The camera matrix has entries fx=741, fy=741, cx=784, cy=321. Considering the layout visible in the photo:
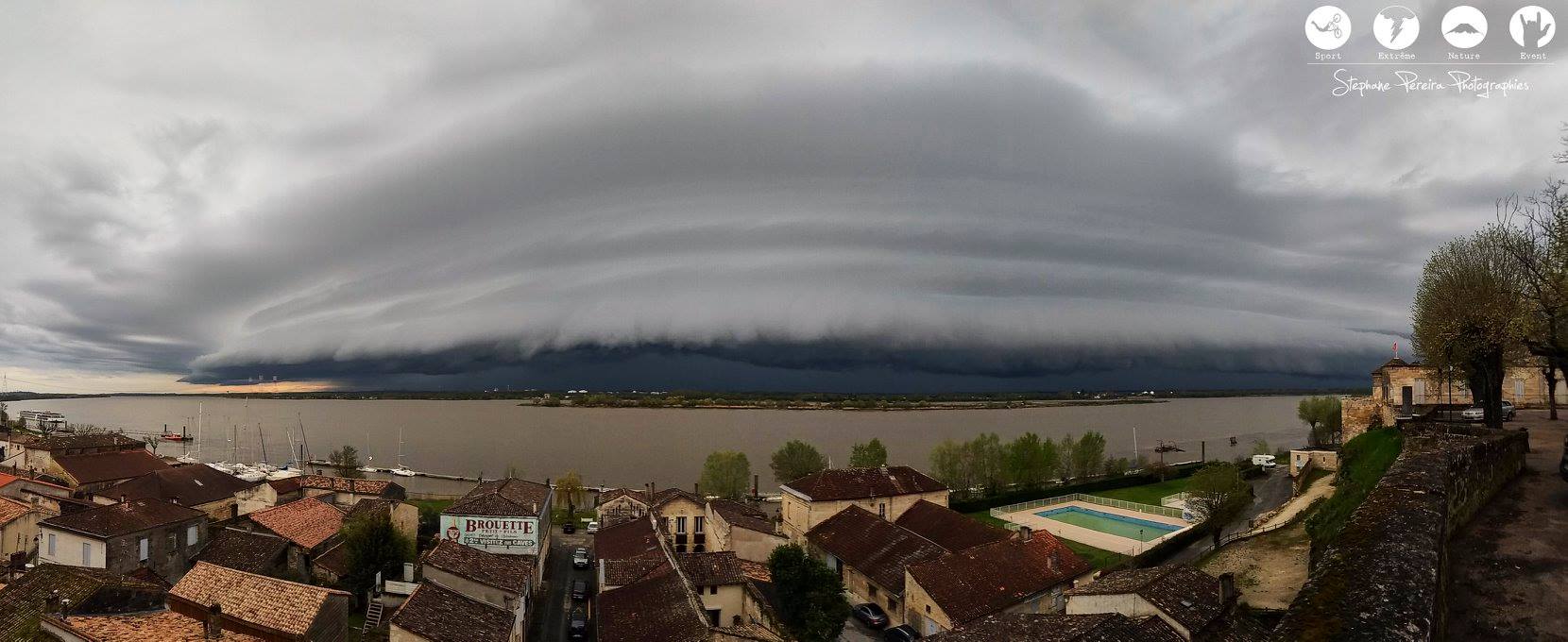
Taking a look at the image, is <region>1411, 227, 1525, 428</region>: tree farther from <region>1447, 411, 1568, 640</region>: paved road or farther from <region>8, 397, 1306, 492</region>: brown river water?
<region>8, 397, 1306, 492</region>: brown river water

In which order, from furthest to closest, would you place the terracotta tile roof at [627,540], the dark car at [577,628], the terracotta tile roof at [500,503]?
the terracotta tile roof at [500,503] < the terracotta tile roof at [627,540] < the dark car at [577,628]

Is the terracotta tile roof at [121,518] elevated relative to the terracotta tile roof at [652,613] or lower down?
elevated

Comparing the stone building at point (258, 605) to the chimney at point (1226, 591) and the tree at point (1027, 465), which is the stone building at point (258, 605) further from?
the tree at point (1027, 465)

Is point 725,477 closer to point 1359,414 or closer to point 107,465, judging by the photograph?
point 1359,414

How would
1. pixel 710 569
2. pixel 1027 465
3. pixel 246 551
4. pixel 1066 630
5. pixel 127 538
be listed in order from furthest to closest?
pixel 1027 465
pixel 246 551
pixel 127 538
pixel 710 569
pixel 1066 630

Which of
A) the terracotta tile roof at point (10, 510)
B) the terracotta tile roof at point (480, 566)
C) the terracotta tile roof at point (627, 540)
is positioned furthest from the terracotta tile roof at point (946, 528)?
the terracotta tile roof at point (10, 510)

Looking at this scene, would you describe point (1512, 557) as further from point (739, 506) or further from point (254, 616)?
point (739, 506)

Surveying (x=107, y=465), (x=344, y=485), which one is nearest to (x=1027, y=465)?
(x=344, y=485)

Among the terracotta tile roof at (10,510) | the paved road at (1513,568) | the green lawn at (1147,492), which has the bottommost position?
the green lawn at (1147,492)
